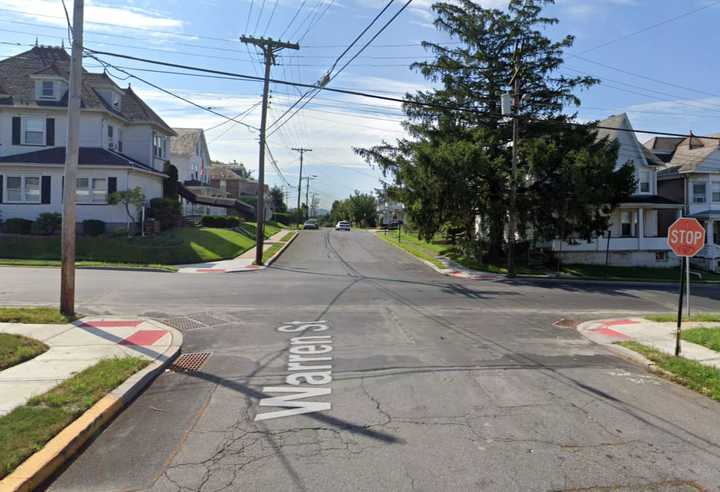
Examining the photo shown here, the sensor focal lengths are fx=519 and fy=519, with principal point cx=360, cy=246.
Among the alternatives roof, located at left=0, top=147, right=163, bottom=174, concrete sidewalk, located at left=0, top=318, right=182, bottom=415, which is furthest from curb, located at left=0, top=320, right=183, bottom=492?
roof, located at left=0, top=147, right=163, bottom=174

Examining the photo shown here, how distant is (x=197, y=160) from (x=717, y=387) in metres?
53.9

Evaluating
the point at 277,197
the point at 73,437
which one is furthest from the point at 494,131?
the point at 277,197

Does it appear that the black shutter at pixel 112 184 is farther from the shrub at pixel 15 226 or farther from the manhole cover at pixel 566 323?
the manhole cover at pixel 566 323

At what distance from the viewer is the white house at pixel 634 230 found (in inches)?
1291

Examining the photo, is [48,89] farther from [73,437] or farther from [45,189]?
[73,437]

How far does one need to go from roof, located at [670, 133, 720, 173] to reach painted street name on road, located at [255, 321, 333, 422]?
34.4 metres

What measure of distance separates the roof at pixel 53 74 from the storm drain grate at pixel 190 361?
26.4 meters

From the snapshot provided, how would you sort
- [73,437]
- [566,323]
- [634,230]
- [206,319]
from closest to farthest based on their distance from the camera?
1. [73,437]
2. [206,319]
3. [566,323]
4. [634,230]

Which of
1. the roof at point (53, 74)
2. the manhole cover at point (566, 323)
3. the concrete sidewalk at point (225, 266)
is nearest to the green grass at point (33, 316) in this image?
the manhole cover at point (566, 323)

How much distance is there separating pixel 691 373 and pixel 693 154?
1482 inches

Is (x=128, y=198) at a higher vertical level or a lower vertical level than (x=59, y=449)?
higher

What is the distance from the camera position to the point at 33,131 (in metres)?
30.2

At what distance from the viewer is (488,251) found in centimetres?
3069

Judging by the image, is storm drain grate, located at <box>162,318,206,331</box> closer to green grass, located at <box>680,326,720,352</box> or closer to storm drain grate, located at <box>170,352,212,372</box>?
storm drain grate, located at <box>170,352,212,372</box>
